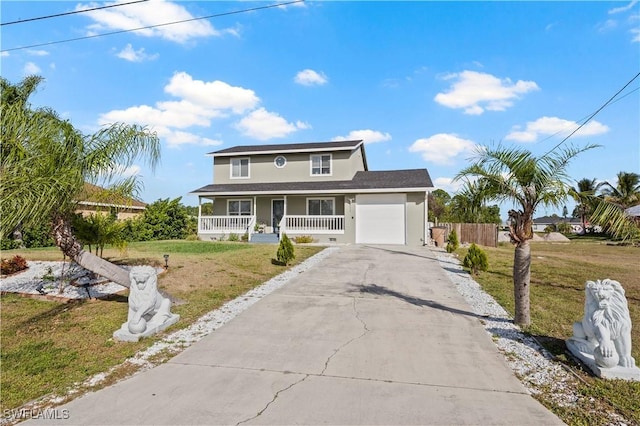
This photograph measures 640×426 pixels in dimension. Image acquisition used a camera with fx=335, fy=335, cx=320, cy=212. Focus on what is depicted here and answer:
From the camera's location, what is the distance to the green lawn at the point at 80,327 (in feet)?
12.7

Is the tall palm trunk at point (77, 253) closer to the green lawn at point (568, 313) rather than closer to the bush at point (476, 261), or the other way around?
the green lawn at point (568, 313)

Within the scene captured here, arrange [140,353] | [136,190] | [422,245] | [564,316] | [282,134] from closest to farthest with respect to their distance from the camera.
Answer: [140,353] → [564,316] → [136,190] → [422,245] → [282,134]

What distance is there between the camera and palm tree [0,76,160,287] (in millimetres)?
4734

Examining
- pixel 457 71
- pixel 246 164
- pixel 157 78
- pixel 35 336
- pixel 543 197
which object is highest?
pixel 457 71

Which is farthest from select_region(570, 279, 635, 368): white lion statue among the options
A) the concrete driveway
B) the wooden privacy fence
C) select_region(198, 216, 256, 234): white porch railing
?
the wooden privacy fence

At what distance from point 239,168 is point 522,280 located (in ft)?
60.5

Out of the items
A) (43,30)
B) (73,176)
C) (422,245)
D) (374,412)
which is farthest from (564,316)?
(43,30)

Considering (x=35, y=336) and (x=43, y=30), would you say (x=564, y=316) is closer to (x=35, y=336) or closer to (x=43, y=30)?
(x=35, y=336)

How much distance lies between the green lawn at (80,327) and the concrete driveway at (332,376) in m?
0.79

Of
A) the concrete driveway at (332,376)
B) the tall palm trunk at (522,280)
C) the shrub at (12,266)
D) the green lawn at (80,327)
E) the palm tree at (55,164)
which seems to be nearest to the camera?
the concrete driveway at (332,376)

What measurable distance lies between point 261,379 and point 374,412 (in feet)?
4.39

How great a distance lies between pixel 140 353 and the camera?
14.9 ft

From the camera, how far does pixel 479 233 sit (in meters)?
21.0

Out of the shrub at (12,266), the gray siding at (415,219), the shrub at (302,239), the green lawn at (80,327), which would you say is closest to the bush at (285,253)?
the green lawn at (80,327)
